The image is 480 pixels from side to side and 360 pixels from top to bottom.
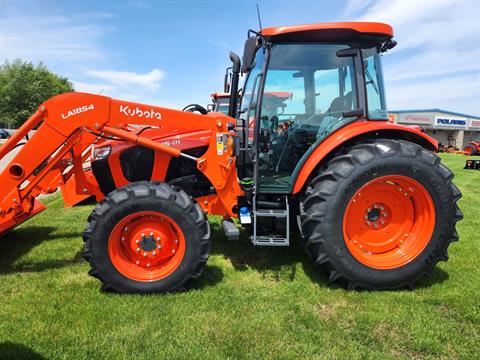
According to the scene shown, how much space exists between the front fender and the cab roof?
83 centimetres

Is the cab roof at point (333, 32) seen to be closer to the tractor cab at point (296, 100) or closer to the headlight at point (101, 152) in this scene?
the tractor cab at point (296, 100)

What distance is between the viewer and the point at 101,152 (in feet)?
14.5

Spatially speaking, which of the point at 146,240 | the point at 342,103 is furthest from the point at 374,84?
the point at 146,240

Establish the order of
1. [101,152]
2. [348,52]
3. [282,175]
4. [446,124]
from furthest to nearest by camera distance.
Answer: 1. [446,124]
2. [101,152]
3. [282,175]
4. [348,52]

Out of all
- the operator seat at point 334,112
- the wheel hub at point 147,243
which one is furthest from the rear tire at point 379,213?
the wheel hub at point 147,243

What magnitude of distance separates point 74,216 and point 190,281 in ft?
12.1

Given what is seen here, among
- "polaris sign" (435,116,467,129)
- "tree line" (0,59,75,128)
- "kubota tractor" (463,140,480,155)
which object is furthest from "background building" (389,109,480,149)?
"tree line" (0,59,75,128)

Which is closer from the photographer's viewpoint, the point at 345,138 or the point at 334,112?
the point at 345,138

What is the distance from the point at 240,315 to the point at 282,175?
155 centimetres

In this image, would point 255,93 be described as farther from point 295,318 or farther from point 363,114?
point 295,318

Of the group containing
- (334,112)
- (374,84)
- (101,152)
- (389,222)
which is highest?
(374,84)

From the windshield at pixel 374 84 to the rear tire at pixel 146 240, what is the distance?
6.74 ft

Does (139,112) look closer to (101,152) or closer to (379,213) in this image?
(101,152)

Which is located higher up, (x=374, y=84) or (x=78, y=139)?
(x=374, y=84)
